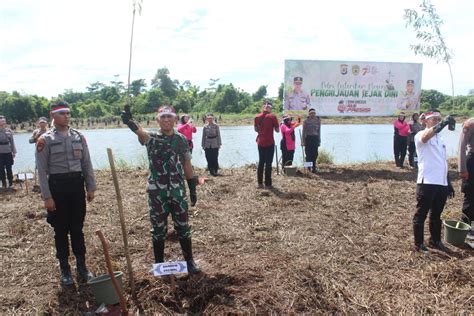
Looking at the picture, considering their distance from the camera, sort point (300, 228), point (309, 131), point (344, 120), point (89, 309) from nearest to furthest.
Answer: point (89, 309) → point (300, 228) → point (309, 131) → point (344, 120)

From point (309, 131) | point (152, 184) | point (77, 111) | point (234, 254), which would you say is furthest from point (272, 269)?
point (77, 111)

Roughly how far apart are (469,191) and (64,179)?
16.0ft

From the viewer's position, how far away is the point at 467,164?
16.1 feet

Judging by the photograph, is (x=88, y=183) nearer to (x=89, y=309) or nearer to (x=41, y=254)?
(x=89, y=309)

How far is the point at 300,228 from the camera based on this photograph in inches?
216

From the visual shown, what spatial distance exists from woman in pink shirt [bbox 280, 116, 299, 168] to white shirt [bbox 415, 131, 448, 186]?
5.75 meters

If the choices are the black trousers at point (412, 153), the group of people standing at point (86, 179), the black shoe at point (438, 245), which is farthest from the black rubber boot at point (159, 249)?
the black trousers at point (412, 153)

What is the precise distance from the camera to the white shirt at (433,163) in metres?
4.38

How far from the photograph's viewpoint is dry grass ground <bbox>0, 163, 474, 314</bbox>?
11.2ft

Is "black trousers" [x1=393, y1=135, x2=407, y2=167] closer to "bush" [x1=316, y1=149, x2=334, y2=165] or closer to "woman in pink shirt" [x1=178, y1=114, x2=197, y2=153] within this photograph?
"bush" [x1=316, y1=149, x2=334, y2=165]

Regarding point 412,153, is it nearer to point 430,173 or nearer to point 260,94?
point 430,173

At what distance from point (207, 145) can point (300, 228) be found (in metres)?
5.52

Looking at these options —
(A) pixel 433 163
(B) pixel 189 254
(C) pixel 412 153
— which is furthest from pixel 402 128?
(B) pixel 189 254

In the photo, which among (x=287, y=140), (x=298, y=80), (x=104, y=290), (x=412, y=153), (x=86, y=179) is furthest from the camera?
(x=298, y=80)
